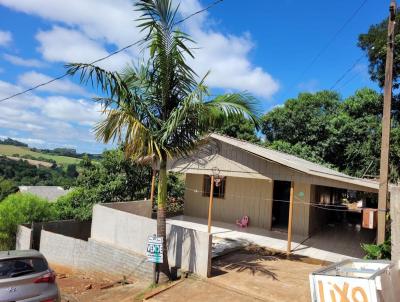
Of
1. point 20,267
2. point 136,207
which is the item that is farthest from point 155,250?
point 136,207

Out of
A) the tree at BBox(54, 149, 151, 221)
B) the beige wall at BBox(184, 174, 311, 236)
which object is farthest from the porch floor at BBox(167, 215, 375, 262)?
the tree at BBox(54, 149, 151, 221)

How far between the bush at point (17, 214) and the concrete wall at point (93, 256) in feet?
7.94

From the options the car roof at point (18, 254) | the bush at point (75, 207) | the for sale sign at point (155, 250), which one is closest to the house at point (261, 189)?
the for sale sign at point (155, 250)

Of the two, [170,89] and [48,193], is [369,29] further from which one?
[48,193]

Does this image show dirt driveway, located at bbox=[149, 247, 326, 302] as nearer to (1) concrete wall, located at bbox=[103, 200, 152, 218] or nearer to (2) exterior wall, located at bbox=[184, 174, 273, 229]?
(2) exterior wall, located at bbox=[184, 174, 273, 229]

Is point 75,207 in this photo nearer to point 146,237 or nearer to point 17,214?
point 17,214

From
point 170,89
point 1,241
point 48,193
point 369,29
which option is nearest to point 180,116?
point 170,89

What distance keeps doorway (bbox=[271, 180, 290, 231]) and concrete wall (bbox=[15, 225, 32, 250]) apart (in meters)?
9.83

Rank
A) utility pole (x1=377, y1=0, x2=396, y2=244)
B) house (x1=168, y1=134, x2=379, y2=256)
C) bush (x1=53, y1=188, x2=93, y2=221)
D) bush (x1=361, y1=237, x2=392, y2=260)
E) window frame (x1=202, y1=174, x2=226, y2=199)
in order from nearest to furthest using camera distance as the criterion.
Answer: bush (x1=361, y1=237, x2=392, y2=260) < utility pole (x1=377, y1=0, x2=396, y2=244) < house (x1=168, y1=134, x2=379, y2=256) < window frame (x1=202, y1=174, x2=226, y2=199) < bush (x1=53, y1=188, x2=93, y2=221)

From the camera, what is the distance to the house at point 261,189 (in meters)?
11.7

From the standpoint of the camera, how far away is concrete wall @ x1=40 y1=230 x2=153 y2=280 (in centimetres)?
1006

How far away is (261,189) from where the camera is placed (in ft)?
48.3

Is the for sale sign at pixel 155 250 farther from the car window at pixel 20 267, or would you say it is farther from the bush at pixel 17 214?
the bush at pixel 17 214

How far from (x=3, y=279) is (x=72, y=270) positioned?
6.60 meters
